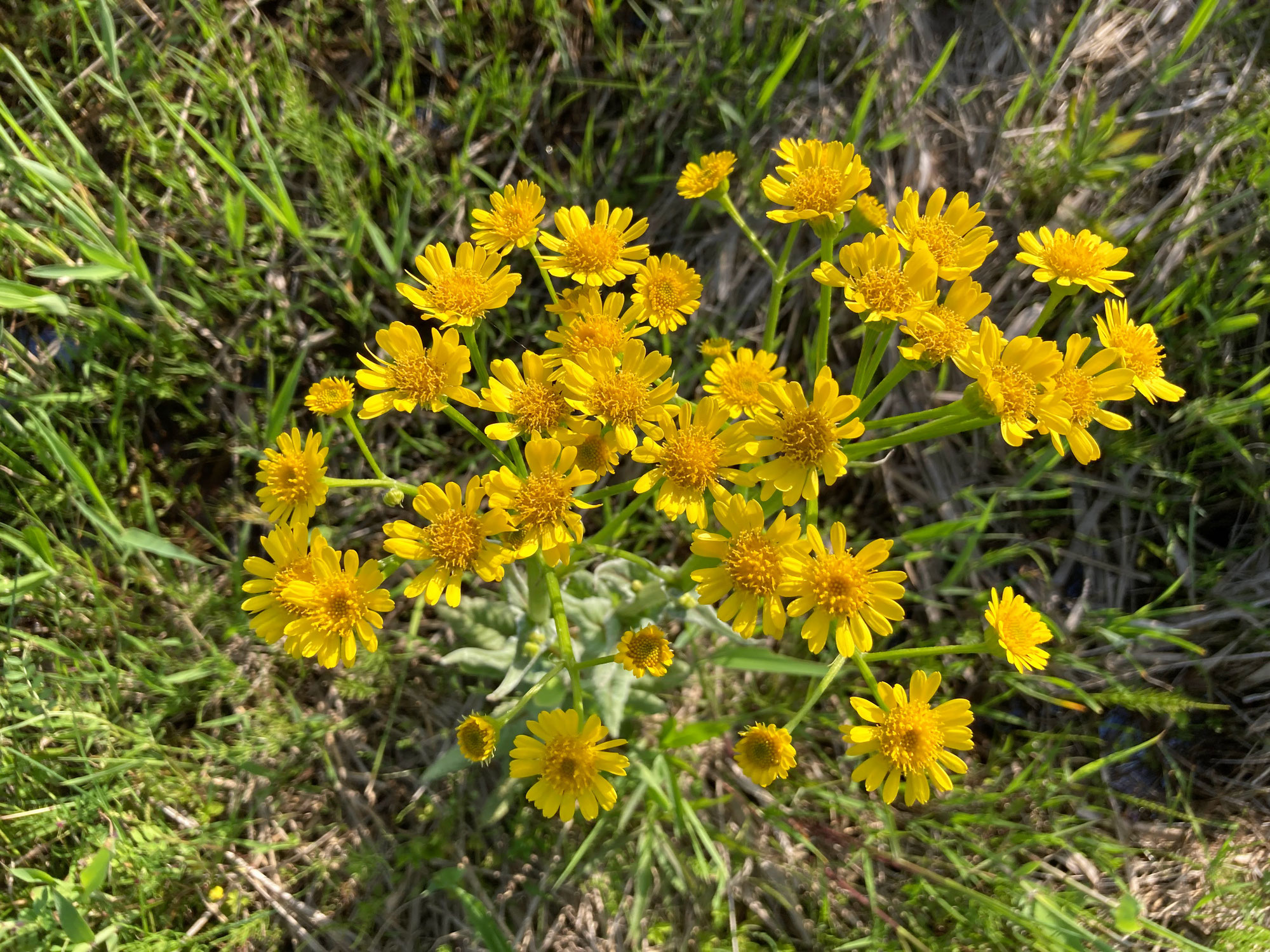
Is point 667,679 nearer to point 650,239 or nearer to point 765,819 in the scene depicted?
point 765,819

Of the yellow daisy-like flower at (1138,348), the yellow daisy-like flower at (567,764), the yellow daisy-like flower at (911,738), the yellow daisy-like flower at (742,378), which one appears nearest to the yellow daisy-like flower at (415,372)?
the yellow daisy-like flower at (742,378)

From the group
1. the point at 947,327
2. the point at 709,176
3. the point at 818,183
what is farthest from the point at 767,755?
the point at 709,176

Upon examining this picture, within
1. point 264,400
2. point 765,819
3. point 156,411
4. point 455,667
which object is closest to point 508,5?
point 264,400

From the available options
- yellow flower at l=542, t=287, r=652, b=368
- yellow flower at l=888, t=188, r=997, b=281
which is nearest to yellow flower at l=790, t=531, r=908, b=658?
yellow flower at l=542, t=287, r=652, b=368

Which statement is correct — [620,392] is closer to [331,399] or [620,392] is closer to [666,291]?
[666,291]

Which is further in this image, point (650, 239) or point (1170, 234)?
point (650, 239)
